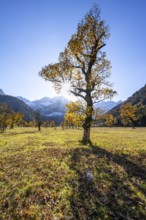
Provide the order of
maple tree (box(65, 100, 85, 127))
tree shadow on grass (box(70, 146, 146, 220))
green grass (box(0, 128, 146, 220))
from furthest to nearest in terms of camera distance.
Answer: maple tree (box(65, 100, 85, 127)), tree shadow on grass (box(70, 146, 146, 220)), green grass (box(0, 128, 146, 220))

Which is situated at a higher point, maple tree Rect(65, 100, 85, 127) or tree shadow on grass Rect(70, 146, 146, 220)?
maple tree Rect(65, 100, 85, 127)

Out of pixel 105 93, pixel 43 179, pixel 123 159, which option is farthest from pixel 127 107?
pixel 43 179

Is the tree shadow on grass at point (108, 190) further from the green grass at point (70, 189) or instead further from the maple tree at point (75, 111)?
the maple tree at point (75, 111)

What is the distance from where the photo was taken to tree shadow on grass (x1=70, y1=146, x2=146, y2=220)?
7770 mm

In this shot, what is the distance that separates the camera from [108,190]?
9.66m

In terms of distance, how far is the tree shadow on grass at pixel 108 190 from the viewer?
25.5 feet

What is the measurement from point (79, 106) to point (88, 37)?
10.4 m

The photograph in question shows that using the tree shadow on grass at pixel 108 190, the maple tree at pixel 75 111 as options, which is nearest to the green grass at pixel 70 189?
the tree shadow on grass at pixel 108 190

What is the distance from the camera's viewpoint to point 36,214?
7.30 metres

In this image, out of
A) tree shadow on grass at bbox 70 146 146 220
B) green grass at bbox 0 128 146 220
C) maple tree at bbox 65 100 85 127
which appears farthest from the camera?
maple tree at bbox 65 100 85 127

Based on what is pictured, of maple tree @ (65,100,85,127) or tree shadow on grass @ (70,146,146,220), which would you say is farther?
maple tree @ (65,100,85,127)

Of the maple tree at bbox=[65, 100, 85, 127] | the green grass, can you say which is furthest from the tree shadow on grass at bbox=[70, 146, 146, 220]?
the maple tree at bbox=[65, 100, 85, 127]

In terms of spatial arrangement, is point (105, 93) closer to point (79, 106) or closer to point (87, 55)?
point (79, 106)

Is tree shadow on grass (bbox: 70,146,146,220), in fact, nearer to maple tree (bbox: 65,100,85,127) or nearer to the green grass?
the green grass
